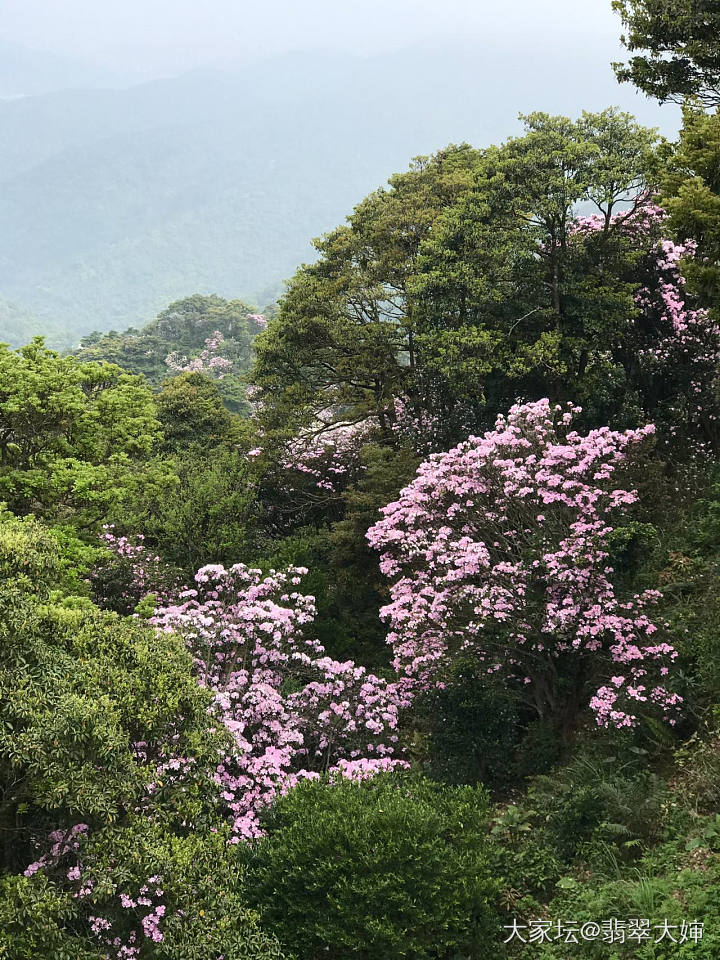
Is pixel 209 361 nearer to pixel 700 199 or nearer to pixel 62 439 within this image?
pixel 62 439

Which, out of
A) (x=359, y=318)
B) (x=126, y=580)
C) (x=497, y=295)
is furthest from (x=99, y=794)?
(x=359, y=318)

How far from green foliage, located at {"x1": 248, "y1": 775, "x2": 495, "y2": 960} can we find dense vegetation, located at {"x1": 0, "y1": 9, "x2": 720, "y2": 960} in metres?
0.03

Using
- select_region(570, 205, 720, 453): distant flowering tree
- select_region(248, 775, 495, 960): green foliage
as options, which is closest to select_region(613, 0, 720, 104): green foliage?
select_region(570, 205, 720, 453): distant flowering tree

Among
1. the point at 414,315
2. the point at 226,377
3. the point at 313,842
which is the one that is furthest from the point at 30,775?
the point at 226,377

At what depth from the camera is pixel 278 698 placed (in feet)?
38.7

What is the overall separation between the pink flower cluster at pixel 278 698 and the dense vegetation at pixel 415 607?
74 millimetres

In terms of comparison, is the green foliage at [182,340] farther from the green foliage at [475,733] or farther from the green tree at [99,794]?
the green tree at [99,794]

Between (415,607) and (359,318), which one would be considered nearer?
(415,607)

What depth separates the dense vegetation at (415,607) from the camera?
7.33m

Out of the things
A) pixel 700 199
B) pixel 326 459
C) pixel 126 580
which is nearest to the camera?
pixel 700 199

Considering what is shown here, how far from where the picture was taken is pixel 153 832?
7105 millimetres

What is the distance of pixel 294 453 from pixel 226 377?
31527mm

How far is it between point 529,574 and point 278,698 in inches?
155

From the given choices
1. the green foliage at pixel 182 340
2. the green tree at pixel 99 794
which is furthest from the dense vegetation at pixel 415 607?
the green foliage at pixel 182 340
